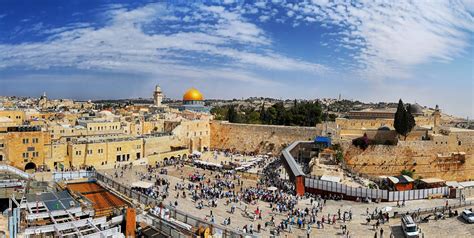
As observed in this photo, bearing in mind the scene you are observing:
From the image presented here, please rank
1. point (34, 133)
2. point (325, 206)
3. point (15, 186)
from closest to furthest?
point (15, 186) → point (325, 206) → point (34, 133)

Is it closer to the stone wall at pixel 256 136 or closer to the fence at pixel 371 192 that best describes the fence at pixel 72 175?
the fence at pixel 371 192

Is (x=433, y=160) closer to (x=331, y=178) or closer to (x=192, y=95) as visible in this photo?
(x=331, y=178)

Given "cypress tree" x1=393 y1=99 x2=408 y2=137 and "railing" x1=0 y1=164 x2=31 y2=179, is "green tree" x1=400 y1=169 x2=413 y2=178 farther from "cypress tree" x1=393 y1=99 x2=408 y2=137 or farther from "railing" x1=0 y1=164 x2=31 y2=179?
"railing" x1=0 y1=164 x2=31 y2=179

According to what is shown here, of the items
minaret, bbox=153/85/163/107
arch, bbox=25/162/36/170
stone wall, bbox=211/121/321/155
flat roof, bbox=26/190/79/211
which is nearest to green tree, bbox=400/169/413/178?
stone wall, bbox=211/121/321/155

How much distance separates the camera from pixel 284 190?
2427 cm

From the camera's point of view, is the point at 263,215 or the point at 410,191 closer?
the point at 263,215

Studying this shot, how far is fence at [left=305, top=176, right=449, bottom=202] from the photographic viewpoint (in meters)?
22.1

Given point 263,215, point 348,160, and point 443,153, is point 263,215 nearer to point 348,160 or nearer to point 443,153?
point 348,160

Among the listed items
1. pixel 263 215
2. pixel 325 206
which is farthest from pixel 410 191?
pixel 263 215

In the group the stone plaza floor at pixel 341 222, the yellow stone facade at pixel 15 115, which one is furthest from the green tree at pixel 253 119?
the stone plaza floor at pixel 341 222

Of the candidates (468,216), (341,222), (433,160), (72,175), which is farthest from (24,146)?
(433,160)

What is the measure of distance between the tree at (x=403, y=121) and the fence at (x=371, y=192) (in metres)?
9.93

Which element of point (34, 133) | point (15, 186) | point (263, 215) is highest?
point (34, 133)

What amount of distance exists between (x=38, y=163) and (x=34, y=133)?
6.68 feet
